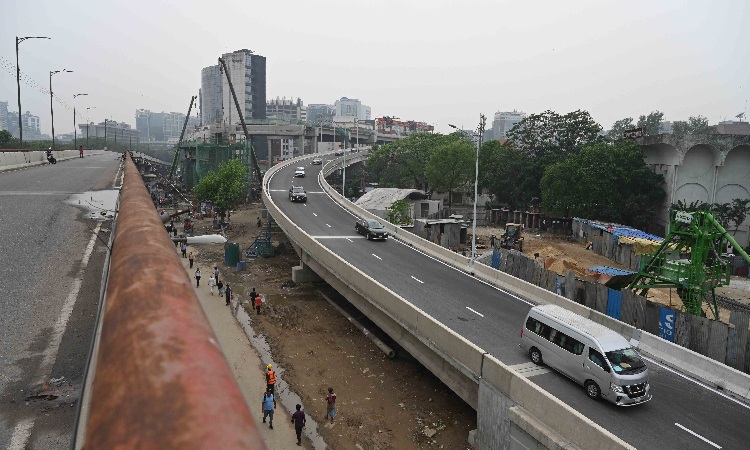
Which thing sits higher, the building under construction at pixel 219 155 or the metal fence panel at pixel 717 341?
the building under construction at pixel 219 155

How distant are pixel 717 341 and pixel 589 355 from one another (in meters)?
6.98

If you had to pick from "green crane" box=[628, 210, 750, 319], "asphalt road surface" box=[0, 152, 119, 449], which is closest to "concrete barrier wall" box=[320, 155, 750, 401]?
"green crane" box=[628, 210, 750, 319]

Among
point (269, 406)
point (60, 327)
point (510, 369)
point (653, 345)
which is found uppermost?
point (60, 327)

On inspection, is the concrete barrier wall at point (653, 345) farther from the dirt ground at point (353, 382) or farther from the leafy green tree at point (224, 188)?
the leafy green tree at point (224, 188)

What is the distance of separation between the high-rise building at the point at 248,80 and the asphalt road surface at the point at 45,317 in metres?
150

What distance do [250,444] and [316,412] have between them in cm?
1850

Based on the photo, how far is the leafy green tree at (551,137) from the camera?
63.1 m

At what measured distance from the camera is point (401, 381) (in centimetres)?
2142

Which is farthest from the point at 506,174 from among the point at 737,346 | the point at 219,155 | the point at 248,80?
the point at 248,80

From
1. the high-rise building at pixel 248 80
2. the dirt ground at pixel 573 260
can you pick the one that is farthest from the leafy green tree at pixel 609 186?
the high-rise building at pixel 248 80

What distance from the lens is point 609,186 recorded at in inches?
2019

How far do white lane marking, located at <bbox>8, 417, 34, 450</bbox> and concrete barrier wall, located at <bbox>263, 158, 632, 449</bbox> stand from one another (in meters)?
10.7

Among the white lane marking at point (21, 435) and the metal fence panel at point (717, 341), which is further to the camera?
the metal fence panel at point (717, 341)

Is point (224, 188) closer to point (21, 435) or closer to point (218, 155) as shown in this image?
point (218, 155)
